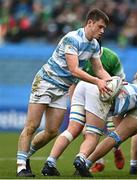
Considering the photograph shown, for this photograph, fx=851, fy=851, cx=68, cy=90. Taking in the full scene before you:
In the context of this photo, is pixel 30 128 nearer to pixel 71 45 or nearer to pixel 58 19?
pixel 71 45

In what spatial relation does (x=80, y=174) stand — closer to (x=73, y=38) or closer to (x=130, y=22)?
(x=73, y=38)

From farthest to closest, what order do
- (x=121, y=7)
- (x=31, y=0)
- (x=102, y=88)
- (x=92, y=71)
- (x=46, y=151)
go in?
(x=31, y=0) < (x=121, y=7) < (x=46, y=151) < (x=92, y=71) < (x=102, y=88)

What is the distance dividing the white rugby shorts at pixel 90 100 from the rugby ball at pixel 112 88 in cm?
13

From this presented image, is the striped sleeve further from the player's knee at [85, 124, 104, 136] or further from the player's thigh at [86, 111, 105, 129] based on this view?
the player's knee at [85, 124, 104, 136]

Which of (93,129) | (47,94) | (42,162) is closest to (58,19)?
(42,162)

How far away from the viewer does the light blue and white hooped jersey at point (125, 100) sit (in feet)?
36.0

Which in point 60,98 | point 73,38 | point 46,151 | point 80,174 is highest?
point 73,38

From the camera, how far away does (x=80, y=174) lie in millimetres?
10930

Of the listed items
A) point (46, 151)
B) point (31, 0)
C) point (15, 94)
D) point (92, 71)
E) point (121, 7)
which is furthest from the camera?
point (31, 0)

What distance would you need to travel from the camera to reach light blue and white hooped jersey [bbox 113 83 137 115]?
1098cm

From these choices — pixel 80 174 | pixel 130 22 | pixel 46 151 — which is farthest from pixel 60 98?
pixel 130 22

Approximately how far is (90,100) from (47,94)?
1.88ft

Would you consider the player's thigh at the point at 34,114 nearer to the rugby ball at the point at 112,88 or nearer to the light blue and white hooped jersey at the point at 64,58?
the light blue and white hooped jersey at the point at 64,58

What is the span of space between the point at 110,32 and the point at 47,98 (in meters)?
12.4
